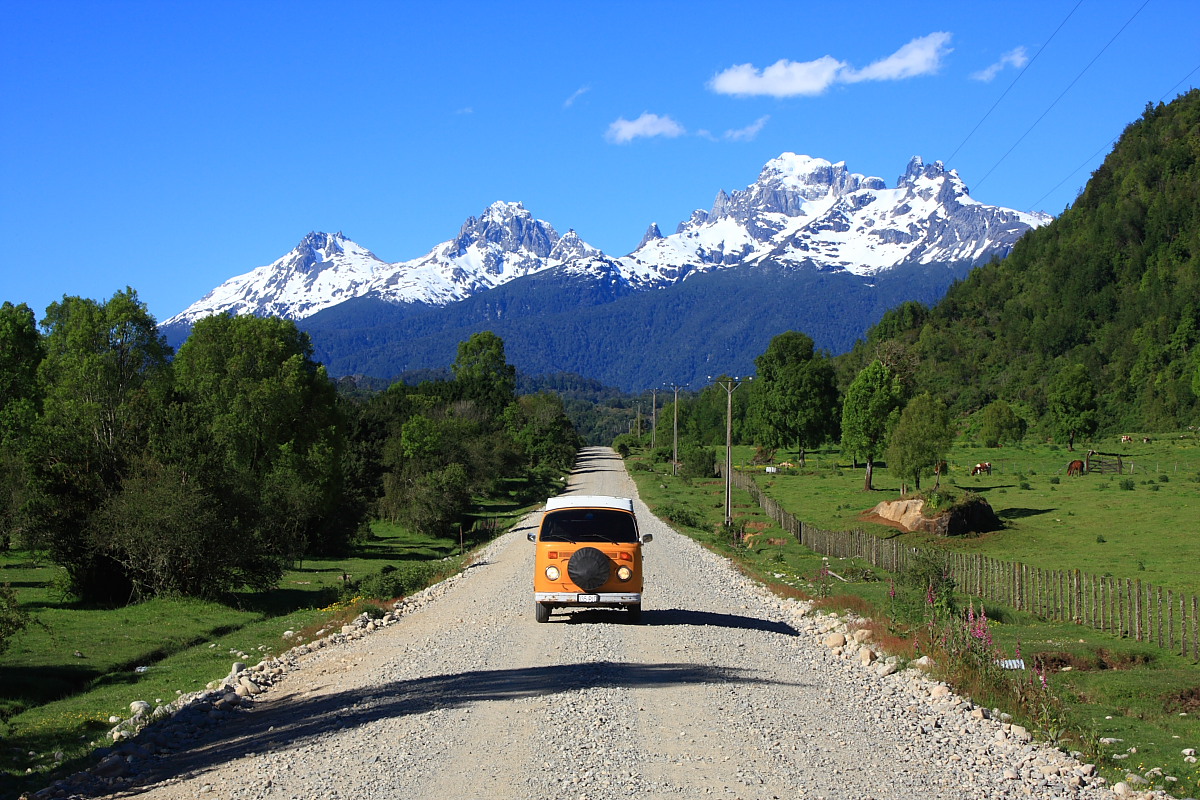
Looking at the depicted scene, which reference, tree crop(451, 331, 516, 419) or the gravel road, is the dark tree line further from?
tree crop(451, 331, 516, 419)

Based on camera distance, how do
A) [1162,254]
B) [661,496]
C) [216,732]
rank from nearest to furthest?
[216,732] < [661,496] < [1162,254]

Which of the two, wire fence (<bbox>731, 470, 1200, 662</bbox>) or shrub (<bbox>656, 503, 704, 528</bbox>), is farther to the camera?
shrub (<bbox>656, 503, 704, 528</bbox>)

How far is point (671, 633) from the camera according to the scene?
1777 centimetres

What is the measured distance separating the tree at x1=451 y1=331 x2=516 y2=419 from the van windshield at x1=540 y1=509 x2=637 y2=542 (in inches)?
3488

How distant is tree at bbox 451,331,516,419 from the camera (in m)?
108

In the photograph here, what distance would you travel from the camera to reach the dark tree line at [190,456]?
28.4 m

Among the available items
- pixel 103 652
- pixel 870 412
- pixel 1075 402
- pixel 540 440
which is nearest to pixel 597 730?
pixel 103 652

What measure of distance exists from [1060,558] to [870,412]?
32104 millimetres

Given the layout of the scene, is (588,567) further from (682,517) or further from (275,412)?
(682,517)

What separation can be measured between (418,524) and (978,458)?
4963 centimetres

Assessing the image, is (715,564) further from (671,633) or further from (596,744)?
(596,744)

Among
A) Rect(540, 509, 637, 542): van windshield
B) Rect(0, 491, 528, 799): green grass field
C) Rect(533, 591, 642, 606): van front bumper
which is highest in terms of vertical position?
Rect(540, 509, 637, 542): van windshield

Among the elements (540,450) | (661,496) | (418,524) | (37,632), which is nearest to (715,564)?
(37,632)

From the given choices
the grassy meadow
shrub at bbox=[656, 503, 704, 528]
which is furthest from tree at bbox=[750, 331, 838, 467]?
shrub at bbox=[656, 503, 704, 528]
